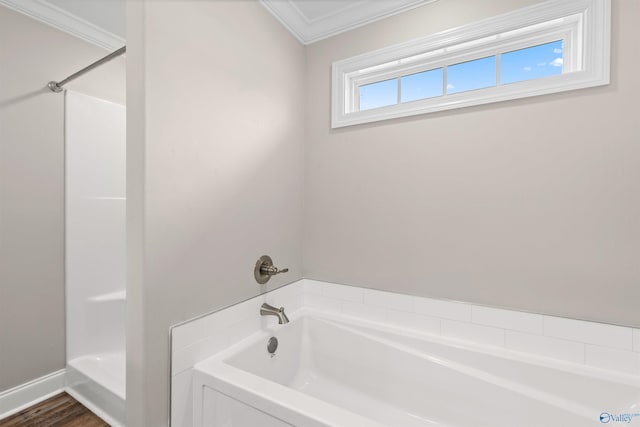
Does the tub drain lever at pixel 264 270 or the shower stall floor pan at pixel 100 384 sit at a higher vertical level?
the tub drain lever at pixel 264 270

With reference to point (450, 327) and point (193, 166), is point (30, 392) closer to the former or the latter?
point (193, 166)

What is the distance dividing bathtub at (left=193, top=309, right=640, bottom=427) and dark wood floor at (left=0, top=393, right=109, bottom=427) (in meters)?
1.04

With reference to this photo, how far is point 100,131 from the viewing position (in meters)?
2.08

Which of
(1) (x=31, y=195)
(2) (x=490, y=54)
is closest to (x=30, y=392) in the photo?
(1) (x=31, y=195)

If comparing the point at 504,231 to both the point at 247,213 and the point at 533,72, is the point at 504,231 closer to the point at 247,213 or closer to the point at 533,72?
the point at 533,72

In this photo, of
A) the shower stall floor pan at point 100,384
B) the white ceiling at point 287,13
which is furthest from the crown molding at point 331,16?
the shower stall floor pan at point 100,384

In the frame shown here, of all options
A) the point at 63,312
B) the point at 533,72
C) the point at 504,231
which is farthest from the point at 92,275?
the point at 533,72

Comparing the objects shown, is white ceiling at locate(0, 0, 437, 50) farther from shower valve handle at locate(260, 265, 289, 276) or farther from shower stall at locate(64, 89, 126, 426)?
shower valve handle at locate(260, 265, 289, 276)

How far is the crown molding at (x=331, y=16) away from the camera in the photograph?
1.62 metres

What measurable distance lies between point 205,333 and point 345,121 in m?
1.44

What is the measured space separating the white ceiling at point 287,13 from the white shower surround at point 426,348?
1.69m

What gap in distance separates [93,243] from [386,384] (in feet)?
7.24

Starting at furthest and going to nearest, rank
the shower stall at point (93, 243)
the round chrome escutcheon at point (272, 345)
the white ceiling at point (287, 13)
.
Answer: the shower stall at point (93, 243) → the white ceiling at point (287, 13) → the round chrome escutcheon at point (272, 345)

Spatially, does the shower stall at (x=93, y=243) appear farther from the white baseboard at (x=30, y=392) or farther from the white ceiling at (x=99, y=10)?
the white ceiling at (x=99, y=10)
